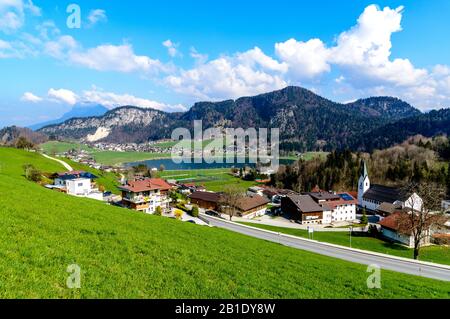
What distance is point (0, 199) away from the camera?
1555 cm

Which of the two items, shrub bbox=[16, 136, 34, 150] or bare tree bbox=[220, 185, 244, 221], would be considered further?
shrub bbox=[16, 136, 34, 150]

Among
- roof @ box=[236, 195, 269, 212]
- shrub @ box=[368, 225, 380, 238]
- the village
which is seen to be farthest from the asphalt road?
roof @ box=[236, 195, 269, 212]

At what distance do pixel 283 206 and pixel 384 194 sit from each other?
107 ft

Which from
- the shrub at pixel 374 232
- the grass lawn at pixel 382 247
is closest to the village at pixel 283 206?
the shrub at pixel 374 232

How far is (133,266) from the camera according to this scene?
35.1ft

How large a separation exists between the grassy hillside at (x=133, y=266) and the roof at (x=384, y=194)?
78069 mm

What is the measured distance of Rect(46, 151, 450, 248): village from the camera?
58.9 metres

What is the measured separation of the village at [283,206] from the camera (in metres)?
58.9

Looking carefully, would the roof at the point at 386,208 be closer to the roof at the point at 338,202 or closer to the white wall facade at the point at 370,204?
the white wall facade at the point at 370,204

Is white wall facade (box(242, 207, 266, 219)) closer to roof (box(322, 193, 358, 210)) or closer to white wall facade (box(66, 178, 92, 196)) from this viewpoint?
roof (box(322, 193, 358, 210))

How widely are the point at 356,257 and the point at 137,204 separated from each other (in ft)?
140

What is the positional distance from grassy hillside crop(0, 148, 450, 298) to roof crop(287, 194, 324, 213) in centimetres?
5889
